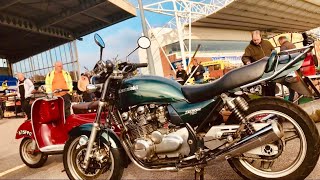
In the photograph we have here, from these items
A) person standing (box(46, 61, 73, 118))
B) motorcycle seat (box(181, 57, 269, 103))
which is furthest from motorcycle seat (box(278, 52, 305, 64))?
person standing (box(46, 61, 73, 118))

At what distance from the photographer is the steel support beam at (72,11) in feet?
91.5

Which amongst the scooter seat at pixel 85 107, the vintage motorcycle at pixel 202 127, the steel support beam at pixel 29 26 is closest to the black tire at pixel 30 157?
the scooter seat at pixel 85 107

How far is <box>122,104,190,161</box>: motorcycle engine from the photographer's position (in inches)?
122

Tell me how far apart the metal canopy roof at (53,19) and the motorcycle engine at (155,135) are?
2462 cm

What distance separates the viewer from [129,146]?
3340 millimetres

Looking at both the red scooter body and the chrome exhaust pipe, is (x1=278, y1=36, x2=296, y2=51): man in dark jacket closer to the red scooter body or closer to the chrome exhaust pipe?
the red scooter body

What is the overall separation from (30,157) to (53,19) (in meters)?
27.2

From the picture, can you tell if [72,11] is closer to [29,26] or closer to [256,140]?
[29,26]

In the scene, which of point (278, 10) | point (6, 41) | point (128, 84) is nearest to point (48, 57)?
point (6, 41)

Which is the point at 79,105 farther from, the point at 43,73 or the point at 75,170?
the point at 43,73

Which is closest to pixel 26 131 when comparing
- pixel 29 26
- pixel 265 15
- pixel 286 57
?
pixel 286 57

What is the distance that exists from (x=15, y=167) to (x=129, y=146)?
3.24 metres

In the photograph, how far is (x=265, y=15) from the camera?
5022 centimetres

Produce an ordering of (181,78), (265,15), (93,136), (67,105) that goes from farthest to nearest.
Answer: (265,15), (181,78), (67,105), (93,136)
